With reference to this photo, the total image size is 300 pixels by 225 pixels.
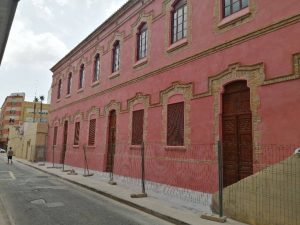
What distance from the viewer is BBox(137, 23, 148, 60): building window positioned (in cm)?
1664

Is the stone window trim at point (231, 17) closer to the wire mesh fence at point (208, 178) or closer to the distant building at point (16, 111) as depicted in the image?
the wire mesh fence at point (208, 178)

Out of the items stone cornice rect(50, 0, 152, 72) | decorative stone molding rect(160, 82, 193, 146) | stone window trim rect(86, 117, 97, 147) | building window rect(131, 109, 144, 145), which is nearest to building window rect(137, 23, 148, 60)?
stone cornice rect(50, 0, 152, 72)

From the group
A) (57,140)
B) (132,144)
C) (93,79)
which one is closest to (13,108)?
(57,140)

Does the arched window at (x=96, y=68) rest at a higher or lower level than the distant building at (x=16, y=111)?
lower

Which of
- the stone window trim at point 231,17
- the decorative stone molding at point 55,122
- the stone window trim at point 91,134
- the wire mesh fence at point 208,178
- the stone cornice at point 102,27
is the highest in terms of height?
the stone cornice at point 102,27

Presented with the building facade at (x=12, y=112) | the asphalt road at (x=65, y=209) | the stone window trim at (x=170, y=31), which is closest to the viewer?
the asphalt road at (x=65, y=209)

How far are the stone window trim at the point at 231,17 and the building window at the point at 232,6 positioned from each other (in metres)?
0.15

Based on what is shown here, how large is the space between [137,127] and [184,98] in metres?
4.22

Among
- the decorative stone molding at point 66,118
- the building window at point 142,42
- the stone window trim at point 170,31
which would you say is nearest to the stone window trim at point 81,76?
the decorative stone molding at point 66,118

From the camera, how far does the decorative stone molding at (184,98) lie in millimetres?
12570

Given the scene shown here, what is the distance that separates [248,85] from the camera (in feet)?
33.2

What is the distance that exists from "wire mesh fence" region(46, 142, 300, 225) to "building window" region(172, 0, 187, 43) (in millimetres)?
5008

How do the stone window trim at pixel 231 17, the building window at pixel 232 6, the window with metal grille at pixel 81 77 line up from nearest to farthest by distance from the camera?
the stone window trim at pixel 231 17 < the building window at pixel 232 6 < the window with metal grille at pixel 81 77

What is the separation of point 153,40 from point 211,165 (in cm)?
746
